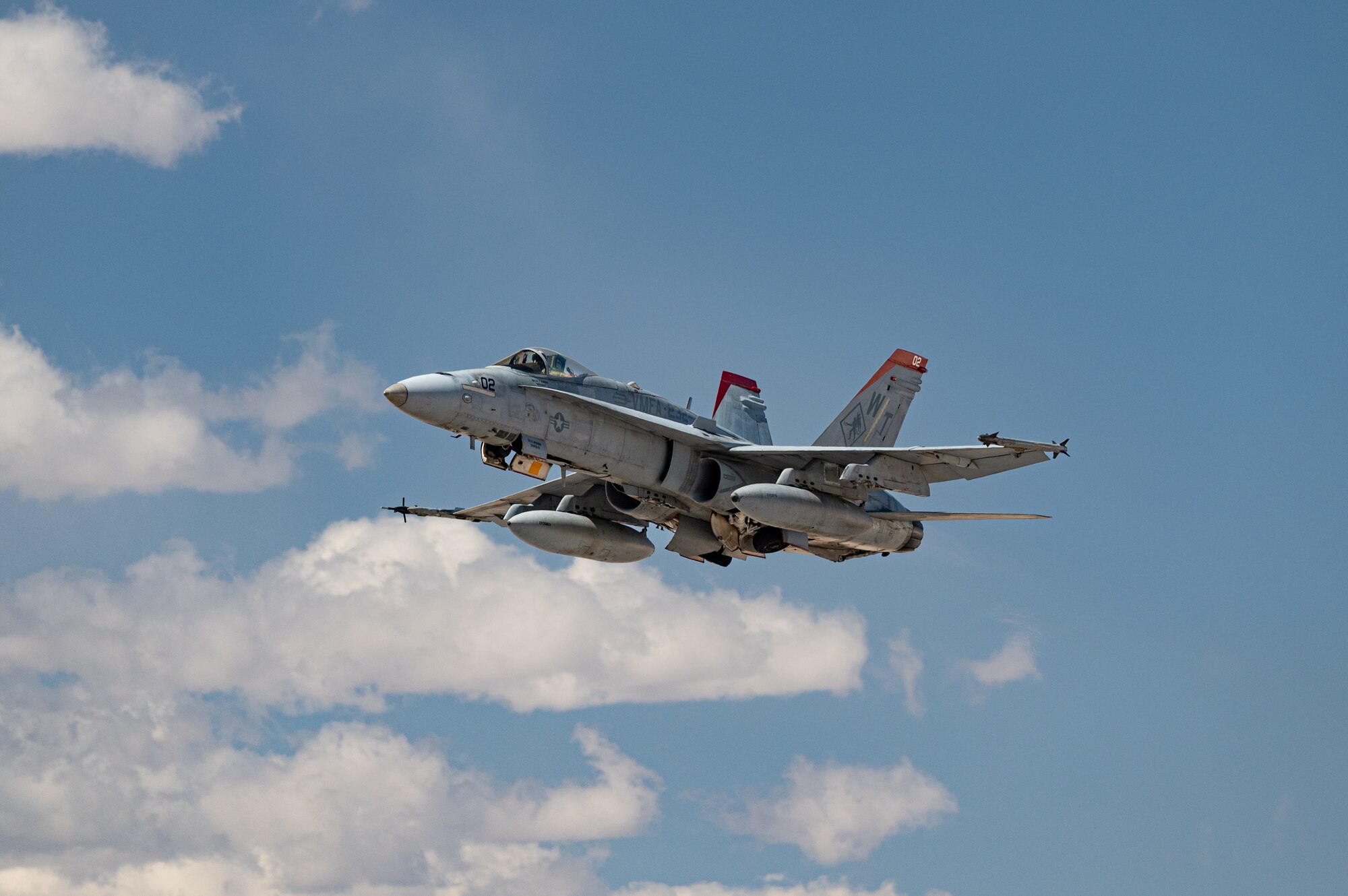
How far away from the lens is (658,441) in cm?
3416

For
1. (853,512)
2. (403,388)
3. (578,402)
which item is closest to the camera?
(403,388)

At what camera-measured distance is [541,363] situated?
3272cm

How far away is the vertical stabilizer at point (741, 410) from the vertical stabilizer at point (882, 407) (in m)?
1.60

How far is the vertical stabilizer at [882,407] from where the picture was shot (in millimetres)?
38375

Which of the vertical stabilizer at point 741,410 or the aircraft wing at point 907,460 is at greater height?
the vertical stabilizer at point 741,410

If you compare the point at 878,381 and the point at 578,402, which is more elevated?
the point at 878,381

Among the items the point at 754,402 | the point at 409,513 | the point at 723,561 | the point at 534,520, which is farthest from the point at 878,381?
the point at 409,513

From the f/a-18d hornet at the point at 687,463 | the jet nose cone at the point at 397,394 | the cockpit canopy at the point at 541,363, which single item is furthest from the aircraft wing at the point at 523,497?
the jet nose cone at the point at 397,394

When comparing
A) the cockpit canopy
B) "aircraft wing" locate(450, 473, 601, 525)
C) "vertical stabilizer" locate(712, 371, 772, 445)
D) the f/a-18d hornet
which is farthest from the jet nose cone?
"vertical stabilizer" locate(712, 371, 772, 445)

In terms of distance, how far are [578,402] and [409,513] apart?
8.19m

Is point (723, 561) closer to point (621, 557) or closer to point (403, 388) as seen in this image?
point (621, 557)

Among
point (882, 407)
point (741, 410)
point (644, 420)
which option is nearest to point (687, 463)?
point (644, 420)

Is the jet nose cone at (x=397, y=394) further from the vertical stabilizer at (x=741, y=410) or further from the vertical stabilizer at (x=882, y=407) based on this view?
the vertical stabilizer at (x=882, y=407)

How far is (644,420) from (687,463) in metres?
1.91
